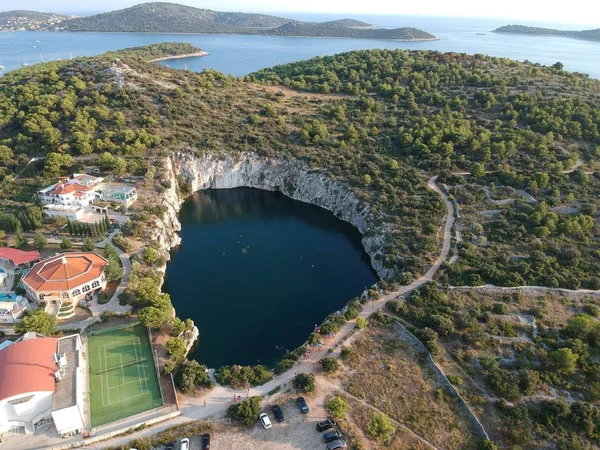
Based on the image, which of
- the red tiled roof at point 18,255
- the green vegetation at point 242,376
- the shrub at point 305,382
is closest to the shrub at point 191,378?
the green vegetation at point 242,376

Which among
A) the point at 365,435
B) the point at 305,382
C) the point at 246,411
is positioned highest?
the point at 305,382

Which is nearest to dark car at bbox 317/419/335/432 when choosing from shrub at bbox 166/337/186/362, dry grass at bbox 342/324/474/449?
dry grass at bbox 342/324/474/449

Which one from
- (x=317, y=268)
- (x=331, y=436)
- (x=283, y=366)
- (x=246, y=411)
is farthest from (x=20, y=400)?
(x=317, y=268)

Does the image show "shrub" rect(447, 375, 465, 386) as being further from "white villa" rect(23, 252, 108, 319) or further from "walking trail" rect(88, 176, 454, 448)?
"white villa" rect(23, 252, 108, 319)

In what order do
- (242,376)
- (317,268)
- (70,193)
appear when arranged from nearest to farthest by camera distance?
1. (242,376)
2. (317,268)
3. (70,193)

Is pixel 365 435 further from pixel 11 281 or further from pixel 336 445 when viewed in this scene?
pixel 11 281

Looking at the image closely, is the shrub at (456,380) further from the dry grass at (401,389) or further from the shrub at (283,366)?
the shrub at (283,366)
